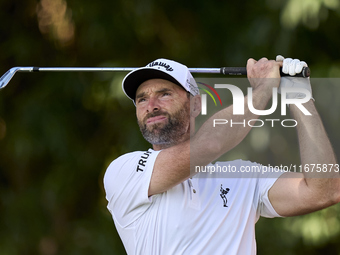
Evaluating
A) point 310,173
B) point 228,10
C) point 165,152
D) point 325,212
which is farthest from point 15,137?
point 310,173

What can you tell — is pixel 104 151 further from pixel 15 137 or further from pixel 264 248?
pixel 264 248

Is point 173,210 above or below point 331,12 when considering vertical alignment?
below

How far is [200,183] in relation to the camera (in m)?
1.67

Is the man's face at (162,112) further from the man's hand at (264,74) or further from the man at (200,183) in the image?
the man's hand at (264,74)

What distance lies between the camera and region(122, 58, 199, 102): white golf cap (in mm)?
1766

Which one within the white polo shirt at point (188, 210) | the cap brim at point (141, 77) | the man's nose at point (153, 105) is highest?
the cap brim at point (141, 77)

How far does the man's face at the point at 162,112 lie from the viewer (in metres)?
1.70

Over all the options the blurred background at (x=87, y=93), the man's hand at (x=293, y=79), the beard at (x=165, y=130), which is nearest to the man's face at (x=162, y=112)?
the beard at (x=165, y=130)

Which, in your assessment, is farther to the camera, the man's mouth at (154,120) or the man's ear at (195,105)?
the man's ear at (195,105)

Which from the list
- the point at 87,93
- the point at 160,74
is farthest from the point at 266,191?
the point at 87,93

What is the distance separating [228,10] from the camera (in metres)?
3.48

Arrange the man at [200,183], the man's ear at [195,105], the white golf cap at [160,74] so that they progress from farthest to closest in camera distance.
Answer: the man's ear at [195,105], the white golf cap at [160,74], the man at [200,183]

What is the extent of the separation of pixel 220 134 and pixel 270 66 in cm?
27

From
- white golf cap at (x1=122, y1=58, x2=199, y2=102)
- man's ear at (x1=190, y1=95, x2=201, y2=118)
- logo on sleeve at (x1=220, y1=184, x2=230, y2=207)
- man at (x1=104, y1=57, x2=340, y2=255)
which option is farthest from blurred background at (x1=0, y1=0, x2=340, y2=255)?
A: logo on sleeve at (x1=220, y1=184, x2=230, y2=207)
